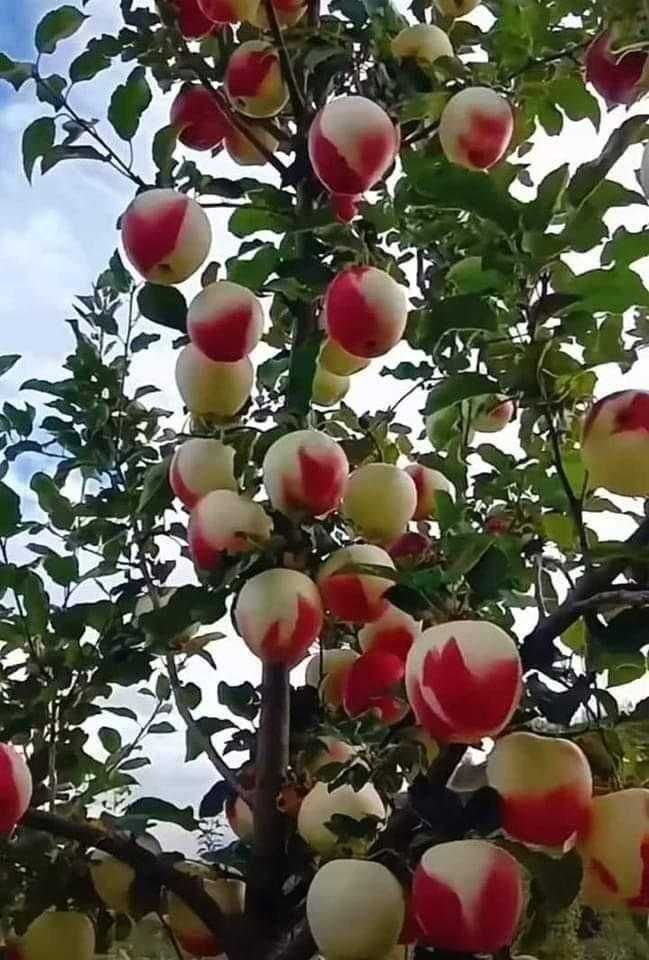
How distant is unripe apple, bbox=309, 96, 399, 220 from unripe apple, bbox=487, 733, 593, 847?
0.42 meters

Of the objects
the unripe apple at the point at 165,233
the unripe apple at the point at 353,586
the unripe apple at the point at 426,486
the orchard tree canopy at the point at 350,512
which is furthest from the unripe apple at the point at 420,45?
the unripe apple at the point at 353,586

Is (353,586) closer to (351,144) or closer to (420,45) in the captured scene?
(351,144)

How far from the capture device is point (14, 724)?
877 mm

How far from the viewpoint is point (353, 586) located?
0.77 m

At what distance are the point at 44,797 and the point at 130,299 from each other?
1.68 feet

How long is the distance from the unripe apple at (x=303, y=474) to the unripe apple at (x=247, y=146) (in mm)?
345

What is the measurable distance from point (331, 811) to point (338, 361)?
1.21 feet

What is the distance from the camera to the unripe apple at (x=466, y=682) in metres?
0.58

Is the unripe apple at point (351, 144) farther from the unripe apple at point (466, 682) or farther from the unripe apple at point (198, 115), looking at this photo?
the unripe apple at point (466, 682)

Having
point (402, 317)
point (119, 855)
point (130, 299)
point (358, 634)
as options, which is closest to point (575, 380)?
point (402, 317)

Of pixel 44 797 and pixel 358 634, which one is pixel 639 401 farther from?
pixel 44 797

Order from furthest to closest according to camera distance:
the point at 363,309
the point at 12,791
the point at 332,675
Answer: the point at 332,675
the point at 363,309
the point at 12,791

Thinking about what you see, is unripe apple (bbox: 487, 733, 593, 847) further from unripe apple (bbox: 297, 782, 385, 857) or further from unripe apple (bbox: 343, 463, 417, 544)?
unripe apple (bbox: 343, 463, 417, 544)

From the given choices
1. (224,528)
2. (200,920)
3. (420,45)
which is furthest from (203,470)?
(420,45)
